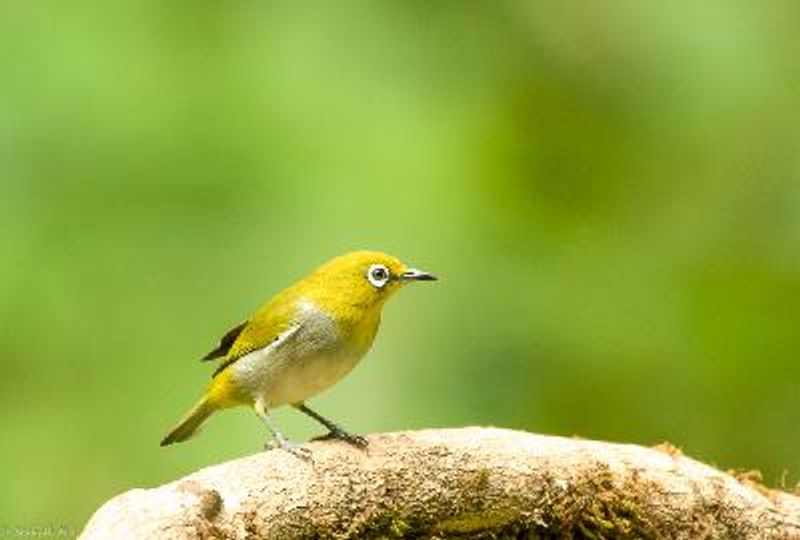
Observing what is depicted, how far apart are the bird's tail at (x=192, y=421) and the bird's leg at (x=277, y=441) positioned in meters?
0.20

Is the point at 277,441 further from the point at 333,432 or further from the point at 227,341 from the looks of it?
the point at 227,341

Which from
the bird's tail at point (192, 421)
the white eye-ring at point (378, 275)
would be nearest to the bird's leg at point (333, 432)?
the bird's tail at point (192, 421)

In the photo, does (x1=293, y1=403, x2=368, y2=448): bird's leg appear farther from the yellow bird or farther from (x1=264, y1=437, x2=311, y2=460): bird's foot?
(x1=264, y1=437, x2=311, y2=460): bird's foot

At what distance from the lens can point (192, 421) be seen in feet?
14.9

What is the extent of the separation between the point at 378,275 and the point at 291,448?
1.81 ft

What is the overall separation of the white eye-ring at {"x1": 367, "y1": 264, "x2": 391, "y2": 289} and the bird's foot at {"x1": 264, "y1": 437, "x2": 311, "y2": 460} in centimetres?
47

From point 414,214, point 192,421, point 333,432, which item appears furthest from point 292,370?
point 414,214

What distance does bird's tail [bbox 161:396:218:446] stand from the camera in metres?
→ 4.43

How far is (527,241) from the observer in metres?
5.77

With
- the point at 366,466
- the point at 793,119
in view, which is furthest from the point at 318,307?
the point at 793,119

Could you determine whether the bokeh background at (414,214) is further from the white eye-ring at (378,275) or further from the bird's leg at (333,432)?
the white eye-ring at (378,275)

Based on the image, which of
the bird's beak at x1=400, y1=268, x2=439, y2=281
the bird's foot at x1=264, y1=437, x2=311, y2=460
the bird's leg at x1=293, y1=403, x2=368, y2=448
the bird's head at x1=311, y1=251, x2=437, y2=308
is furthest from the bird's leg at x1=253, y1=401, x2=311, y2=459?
the bird's beak at x1=400, y1=268, x2=439, y2=281

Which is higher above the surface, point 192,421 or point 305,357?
point 305,357

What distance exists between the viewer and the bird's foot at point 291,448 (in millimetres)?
3895
